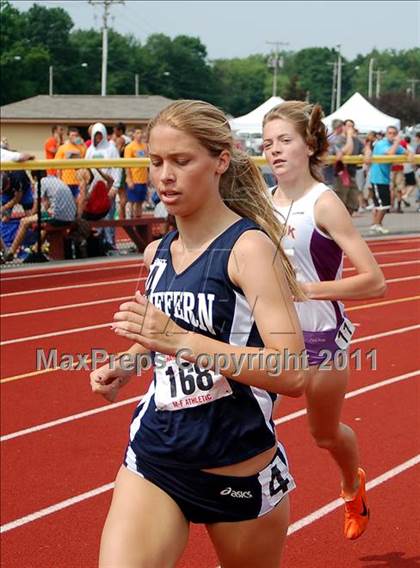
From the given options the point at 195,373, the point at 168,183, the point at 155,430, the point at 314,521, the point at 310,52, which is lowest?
the point at 314,521

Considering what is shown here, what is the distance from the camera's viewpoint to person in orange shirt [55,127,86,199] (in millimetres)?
13938

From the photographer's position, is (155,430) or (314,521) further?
(314,521)

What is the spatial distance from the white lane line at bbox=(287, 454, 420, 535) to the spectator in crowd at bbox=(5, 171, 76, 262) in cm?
850

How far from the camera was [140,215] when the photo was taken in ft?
50.9

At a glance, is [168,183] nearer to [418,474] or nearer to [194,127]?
[194,127]

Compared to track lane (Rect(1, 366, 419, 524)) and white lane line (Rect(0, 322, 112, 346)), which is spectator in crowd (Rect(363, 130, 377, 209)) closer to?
white lane line (Rect(0, 322, 112, 346))

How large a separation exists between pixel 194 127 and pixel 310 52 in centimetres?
9473

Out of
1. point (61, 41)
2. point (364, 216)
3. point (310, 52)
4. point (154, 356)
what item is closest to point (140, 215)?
point (364, 216)

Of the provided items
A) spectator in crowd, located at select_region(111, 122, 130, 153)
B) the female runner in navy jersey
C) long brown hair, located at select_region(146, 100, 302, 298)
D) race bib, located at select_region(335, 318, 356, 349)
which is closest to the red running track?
race bib, located at select_region(335, 318, 356, 349)

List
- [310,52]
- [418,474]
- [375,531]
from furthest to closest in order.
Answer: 1. [310,52]
2. [418,474]
3. [375,531]

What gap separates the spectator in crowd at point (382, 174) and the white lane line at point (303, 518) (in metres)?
10.7

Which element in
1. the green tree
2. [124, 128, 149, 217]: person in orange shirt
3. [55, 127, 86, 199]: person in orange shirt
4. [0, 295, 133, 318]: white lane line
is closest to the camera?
[0, 295, 133, 318]: white lane line

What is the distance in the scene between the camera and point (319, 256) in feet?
13.9

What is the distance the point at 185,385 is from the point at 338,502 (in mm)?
2701
